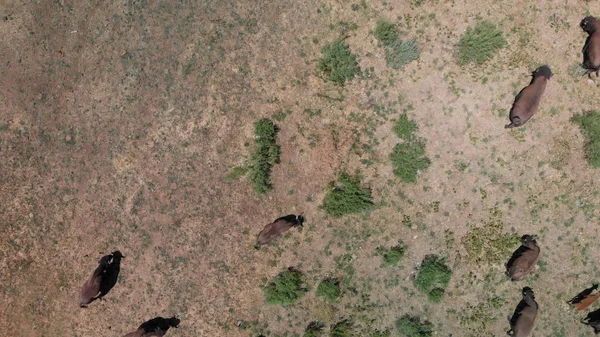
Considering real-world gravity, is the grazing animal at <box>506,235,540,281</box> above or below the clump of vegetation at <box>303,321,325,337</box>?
above

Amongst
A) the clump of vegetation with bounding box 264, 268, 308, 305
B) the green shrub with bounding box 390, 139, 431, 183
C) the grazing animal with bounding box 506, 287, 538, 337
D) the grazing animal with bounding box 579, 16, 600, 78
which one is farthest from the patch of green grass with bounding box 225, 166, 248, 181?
the grazing animal with bounding box 579, 16, 600, 78

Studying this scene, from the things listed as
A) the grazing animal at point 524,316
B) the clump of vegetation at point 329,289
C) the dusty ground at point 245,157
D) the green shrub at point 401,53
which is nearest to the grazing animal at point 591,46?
the dusty ground at point 245,157

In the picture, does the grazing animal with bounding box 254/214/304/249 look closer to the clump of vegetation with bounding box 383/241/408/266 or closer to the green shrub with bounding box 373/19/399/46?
the clump of vegetation with bounding box 383/241/408/266

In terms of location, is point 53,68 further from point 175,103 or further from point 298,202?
point 298,202

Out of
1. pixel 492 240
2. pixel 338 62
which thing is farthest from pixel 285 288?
pixel 338 62

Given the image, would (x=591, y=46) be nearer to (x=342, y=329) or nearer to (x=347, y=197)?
(x=347, y=197)

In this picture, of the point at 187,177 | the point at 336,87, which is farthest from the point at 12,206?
the point at 336,87

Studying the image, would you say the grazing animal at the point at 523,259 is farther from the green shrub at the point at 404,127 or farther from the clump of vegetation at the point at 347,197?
the green shrub at the point at 404,127
